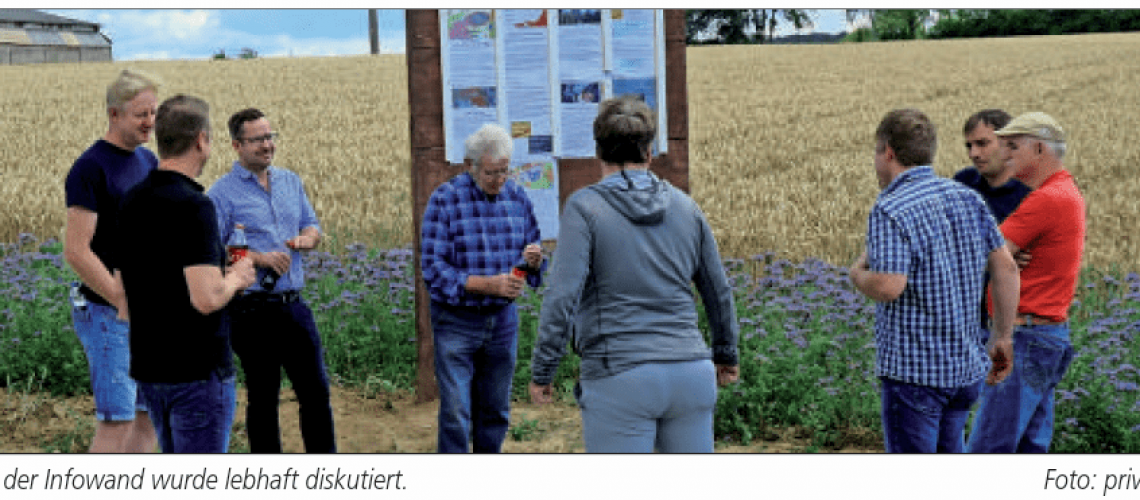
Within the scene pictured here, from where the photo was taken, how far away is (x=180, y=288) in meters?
3.93

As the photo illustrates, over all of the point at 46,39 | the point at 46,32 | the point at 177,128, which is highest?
the point at 46,32

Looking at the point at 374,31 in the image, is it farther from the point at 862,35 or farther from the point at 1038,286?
the point at 1038,286

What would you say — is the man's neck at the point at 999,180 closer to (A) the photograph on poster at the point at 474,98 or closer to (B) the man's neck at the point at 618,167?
(B) the man's neck at the point at 618,167

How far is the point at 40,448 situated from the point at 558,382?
9.52 feet

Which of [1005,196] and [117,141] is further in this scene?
[1005,196]

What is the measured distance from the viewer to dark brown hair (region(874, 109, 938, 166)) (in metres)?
3.99

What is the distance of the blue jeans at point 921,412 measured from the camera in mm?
4051

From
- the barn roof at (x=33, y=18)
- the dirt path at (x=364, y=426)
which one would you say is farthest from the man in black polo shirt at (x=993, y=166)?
the barn roof at (x=33, y=18)

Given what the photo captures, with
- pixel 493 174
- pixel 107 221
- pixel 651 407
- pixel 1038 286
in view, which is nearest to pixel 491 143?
pixel 493 174

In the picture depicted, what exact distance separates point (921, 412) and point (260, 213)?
9.44 feet

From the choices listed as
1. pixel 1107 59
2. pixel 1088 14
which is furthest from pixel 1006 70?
pixel 1088 14

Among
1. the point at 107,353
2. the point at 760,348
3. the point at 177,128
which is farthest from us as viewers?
the point at 760,348

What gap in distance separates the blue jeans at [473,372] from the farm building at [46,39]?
199ft

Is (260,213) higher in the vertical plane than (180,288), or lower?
higher
